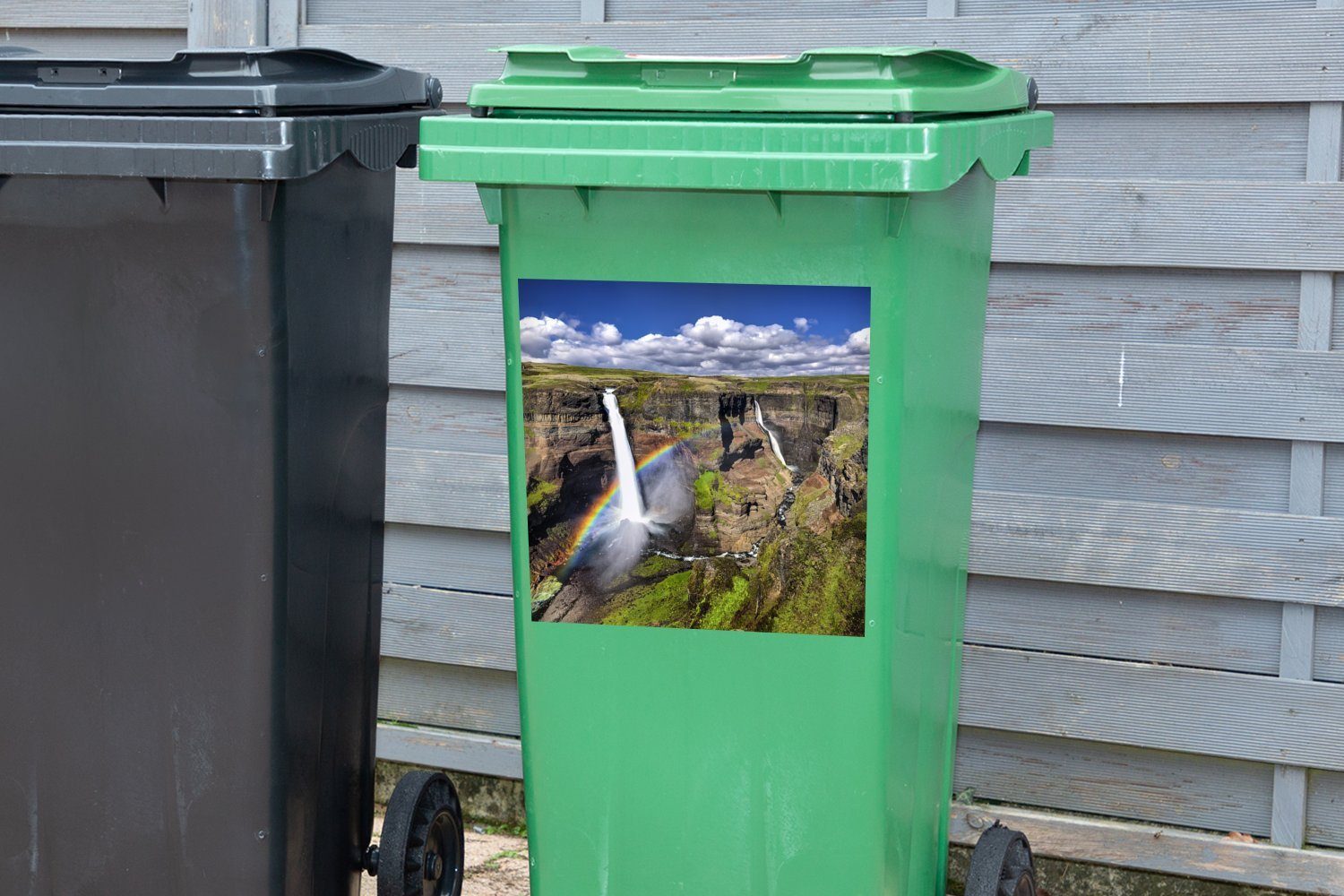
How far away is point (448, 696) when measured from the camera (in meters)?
3.70

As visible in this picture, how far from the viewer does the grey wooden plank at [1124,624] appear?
123 inches

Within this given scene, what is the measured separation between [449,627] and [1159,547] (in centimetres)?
173

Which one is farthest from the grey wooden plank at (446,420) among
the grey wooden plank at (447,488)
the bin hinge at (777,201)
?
the bin hinge at (777,201)

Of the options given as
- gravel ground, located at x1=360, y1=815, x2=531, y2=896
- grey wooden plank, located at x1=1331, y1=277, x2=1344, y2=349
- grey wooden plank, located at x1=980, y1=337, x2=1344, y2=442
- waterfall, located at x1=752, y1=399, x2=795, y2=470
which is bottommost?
gravel ground, located at x1=360, y1=815, x2=531, y2=896

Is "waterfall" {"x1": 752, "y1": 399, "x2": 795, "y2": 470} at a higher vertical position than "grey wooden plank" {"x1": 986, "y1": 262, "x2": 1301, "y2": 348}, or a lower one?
lower

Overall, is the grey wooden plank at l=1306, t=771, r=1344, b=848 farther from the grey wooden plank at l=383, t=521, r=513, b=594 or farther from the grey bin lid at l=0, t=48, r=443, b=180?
the grey bin lid at l=0, t=48, r=443, b=180

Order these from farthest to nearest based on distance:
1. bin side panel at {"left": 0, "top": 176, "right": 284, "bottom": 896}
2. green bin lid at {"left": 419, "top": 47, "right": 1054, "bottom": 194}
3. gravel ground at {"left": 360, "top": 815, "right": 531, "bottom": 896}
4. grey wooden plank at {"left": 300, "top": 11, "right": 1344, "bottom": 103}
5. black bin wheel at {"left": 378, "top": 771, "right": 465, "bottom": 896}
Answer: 1. gravel ground at {"left": 360, "top": 815, "right": 531, "bottom": 896}
2. grey wooden plank at {"left": 300, "top": 11, "right": 1344, "bottom": 103}
3. black bin wheel at {"left": 378, "top": 771, "right": 465, "bottom": 896}
4. bin side panel at {"left": 0, "top": 176, "right": 284, "bottom": 896}
5. green bin lid at {"left": 419, "top": 47, "right": 1054, "bottom": 194}

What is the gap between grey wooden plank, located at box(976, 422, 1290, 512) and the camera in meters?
3.07

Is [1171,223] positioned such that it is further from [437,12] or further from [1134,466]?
[437,12]

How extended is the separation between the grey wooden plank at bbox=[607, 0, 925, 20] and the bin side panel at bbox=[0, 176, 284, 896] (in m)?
1.37

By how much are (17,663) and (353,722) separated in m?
0.60

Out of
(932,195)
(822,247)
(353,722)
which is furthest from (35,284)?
(932,195)

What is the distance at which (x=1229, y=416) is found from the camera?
3.03 m

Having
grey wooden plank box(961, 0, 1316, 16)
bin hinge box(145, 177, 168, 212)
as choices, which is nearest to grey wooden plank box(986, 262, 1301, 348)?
grey wooden plank box(961, 0, 1316, 16)
